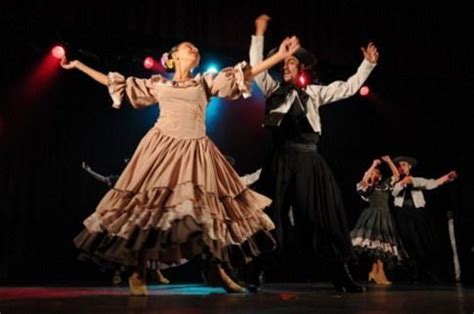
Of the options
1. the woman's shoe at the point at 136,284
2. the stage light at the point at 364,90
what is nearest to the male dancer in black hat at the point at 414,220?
the stage light at the point at 364,90

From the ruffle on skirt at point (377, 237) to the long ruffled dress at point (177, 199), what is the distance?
3.54 metres

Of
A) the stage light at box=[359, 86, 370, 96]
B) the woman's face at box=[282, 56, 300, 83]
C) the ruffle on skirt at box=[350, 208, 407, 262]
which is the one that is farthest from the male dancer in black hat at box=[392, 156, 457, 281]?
the woman's face at box=[282, 56, 300, 83]

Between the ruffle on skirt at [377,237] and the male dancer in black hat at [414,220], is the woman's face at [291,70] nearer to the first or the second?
the ruffle on skirt at [377,237]

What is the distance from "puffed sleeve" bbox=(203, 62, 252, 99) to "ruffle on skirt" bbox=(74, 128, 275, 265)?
0.31m

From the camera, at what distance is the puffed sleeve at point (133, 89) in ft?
11.3

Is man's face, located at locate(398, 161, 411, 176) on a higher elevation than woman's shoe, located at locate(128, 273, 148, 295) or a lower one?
higher

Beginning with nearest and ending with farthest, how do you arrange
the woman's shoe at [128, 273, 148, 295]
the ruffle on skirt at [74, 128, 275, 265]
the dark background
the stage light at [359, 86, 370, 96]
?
the ruffle on skirt at [74, 128, 275, 265], the woman's shoe at [128, 273, 148, 295], the dark background, the stage light at [359, 86, 370, 96]

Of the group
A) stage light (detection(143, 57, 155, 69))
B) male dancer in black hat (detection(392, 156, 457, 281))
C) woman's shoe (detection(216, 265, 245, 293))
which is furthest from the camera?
male dancer in black hat (detection(392, 156, 457, 281))

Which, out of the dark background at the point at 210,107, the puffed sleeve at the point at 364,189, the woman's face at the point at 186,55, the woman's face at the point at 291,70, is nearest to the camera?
the woman's face at the point at 186,55

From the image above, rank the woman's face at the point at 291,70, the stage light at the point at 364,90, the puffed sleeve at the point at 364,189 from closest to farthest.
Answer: the woman's face at the point at 291,70, the puffed sleeve at the point at 364,189, the stage light at the point at 364,90

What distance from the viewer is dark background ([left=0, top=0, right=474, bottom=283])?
6.18m

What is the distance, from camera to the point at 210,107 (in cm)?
731

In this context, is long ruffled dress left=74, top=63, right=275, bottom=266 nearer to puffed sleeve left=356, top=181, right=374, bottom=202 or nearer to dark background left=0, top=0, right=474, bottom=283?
dark background left=0, top=0, right=474, bottom=283

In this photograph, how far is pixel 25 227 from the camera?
6297 mm
